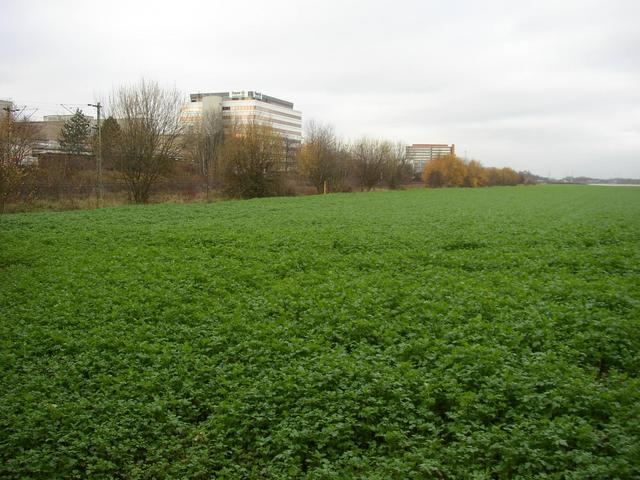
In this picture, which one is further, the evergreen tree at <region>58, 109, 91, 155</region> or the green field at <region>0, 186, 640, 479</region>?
Answer: the evergreen tree at <region>58, 109, 91, 155</region>

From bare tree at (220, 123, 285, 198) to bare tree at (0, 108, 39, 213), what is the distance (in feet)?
61.0

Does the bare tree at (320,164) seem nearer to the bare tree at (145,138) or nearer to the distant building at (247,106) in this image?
the bare tree at (145,138)

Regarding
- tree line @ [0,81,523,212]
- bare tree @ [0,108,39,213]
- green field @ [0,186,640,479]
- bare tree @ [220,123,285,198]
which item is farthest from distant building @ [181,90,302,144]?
green field @ [0,186,640,479]

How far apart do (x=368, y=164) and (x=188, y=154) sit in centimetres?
2886

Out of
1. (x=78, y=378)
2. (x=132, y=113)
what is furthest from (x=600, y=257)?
(x=132, y=113)

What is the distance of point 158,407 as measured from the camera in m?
6.23

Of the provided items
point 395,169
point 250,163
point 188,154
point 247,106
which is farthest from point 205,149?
point 247,106

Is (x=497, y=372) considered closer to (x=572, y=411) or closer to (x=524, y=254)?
(x=572, y=411)

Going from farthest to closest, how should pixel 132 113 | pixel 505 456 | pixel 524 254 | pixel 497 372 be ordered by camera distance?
pixel 132 113
pixel 524 254
pixel 497 372
pixel 505 456

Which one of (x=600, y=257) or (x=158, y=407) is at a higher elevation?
(x=600, y=257)

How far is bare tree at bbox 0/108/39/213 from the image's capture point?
105ft

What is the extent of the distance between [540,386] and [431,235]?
13754 mm

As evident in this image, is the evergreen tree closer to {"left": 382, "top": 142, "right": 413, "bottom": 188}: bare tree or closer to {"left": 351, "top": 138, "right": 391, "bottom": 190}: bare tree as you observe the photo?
{"left": 351, "top": 138, "right": 391, "bottom": 190}: bare tree

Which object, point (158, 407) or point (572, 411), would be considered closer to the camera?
point (572, 411)
